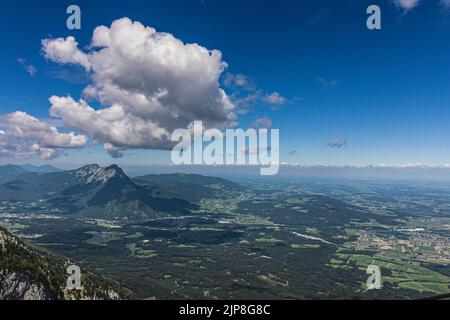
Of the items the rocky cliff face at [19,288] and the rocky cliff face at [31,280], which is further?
the rocky cliff face at [31,280]

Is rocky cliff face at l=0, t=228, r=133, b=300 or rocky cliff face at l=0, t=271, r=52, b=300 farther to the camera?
rocky cliff face at l=0, t=228, r=133, b=300

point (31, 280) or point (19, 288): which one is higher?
point (31, 280)

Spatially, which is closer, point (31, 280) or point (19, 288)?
point (19, 288)
